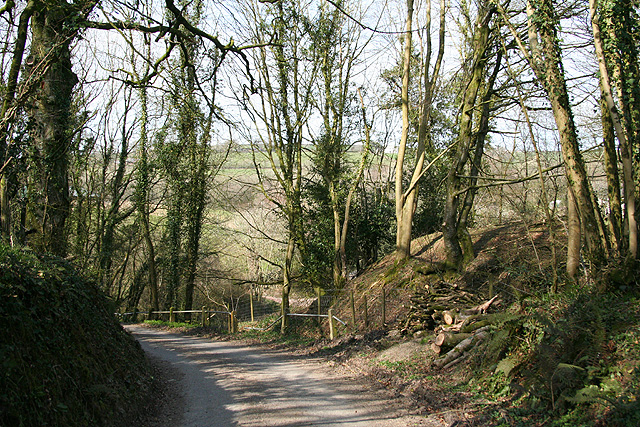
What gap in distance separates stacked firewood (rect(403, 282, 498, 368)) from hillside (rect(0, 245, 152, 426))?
16.8 ft

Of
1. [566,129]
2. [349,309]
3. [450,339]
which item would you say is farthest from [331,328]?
[566,129]

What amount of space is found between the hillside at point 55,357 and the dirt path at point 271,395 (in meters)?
1.09

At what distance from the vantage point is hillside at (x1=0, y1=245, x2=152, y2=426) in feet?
14.3

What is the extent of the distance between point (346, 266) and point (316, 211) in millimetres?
2942

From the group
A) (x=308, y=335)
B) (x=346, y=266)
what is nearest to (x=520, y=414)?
(x=308, y=335)

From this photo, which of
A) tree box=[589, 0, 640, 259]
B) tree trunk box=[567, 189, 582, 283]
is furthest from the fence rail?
tree box=[589, 0, 640, 259]

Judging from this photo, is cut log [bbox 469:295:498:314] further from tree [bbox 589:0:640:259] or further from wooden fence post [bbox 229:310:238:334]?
wooden fence post [bbox 229:310:238:334]

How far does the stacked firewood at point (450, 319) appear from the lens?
324 inches

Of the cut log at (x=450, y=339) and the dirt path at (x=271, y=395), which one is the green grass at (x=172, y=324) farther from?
the cut log at (x=450, y=339)

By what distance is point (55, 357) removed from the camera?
520 cm

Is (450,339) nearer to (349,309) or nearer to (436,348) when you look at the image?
(436,348)

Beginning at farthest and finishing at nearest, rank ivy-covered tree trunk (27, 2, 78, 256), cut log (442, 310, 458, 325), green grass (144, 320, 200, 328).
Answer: green grass (144, 320, 200, 328)
cut log (442, 310, 458, 325)
ivy-covered tree trunk (27, 2, 78, 256)

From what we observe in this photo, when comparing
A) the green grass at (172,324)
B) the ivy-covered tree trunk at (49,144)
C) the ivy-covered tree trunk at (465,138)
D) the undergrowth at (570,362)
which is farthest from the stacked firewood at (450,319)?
the green grass at (172,324)

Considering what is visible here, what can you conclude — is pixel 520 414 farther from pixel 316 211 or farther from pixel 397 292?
pixel 316 211
